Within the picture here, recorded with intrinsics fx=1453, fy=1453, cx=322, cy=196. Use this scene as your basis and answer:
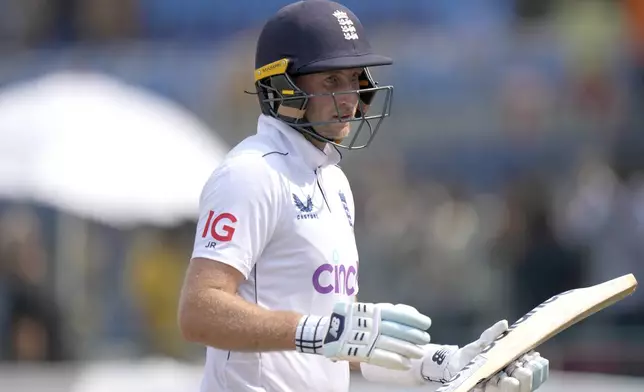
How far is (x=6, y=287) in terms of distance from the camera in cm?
1123

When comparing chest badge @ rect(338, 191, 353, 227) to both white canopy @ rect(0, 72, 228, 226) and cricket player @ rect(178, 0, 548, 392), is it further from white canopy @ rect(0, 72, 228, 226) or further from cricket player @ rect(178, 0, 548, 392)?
white canopy @ rect(0, 72, 228, 226)

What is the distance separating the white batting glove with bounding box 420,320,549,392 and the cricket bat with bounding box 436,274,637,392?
0.03 m

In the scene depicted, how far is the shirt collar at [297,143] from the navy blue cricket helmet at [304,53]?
2 cm

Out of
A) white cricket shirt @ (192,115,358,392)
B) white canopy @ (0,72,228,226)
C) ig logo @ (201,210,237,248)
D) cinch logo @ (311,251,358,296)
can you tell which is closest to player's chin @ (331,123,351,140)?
white cricket shirt @ (192,115,358,392)

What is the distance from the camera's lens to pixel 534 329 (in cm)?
388

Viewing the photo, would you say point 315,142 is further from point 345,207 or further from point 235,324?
point 235,324

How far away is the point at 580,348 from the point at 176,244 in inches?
140

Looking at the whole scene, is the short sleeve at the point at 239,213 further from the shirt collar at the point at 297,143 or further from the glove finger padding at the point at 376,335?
the glove finger padding at the point at 376,335

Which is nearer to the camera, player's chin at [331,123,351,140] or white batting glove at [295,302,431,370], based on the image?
white batting glove at [295,302,431,370]

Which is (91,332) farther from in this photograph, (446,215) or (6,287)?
(446,215)

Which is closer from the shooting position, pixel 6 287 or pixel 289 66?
pixel 289 66

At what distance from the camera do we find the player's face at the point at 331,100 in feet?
13.4

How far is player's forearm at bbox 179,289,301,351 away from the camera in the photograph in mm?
3543

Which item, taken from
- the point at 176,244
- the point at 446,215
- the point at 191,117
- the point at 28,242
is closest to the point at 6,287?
the point at 28,242
